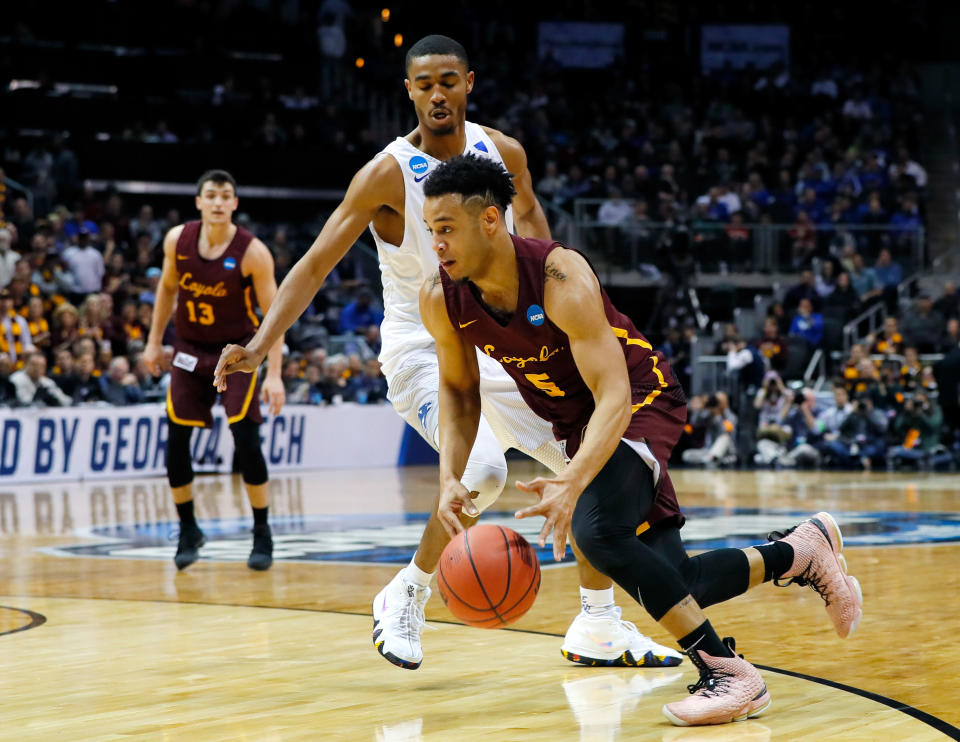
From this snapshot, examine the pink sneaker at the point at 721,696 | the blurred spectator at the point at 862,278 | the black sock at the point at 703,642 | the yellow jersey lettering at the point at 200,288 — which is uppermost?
the blurred spectator at the point at 862,278

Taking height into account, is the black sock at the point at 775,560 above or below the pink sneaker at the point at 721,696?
above

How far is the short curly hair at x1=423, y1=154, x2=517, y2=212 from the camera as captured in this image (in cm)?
410

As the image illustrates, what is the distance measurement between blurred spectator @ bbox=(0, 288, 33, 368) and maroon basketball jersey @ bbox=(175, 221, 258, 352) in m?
7.10

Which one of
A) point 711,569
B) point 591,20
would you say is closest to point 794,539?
point 711,569

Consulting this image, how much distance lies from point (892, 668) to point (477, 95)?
20.4 metres

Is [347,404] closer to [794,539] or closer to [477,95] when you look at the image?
[477,95]

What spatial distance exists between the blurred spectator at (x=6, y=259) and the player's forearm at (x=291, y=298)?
11.3 metres

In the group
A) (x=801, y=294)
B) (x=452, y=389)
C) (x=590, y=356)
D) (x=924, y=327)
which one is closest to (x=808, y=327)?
(x=801, y=294)

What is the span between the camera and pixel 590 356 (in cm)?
403

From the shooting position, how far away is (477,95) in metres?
24.2

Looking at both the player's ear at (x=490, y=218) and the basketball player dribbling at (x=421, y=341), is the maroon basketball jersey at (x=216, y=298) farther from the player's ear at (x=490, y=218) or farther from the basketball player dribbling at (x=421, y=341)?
the player's ear at (x=490, y=218)

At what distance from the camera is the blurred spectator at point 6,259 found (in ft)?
50.4

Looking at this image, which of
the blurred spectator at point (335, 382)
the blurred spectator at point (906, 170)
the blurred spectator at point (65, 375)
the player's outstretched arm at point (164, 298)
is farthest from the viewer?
the blurred spectator at point (906, 170)

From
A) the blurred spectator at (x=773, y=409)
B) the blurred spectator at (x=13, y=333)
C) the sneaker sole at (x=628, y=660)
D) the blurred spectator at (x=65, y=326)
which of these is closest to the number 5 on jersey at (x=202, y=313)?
the sneaker sole at (x=628, y=660)
